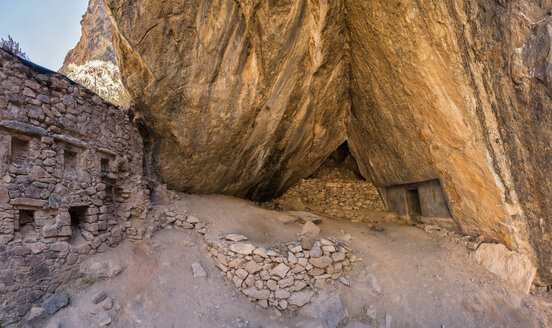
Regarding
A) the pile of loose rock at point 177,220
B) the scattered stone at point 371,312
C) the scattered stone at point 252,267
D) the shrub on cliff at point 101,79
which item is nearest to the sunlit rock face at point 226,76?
the pile of loose rock at point 177,220

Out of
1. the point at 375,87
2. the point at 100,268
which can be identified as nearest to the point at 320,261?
the point at 100,268

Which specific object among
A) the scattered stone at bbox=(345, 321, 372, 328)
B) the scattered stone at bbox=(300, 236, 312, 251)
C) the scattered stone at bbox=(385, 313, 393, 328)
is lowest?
the scattered stone at bbox=(345, 321, 372, 328)

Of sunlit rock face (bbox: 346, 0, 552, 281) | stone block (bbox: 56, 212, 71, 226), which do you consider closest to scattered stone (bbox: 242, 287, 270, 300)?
stone block (bbox: 56, 212, 71, 226)

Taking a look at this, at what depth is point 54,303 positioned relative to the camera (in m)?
3.32

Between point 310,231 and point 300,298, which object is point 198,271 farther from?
point 310,231

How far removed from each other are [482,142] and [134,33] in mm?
6216

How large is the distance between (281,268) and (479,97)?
4339mm

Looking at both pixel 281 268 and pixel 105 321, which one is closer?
pixel 105 321

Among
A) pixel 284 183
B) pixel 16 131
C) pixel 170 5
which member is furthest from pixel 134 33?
pixel 284 183

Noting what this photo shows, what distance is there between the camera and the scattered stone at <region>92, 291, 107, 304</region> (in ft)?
11.6

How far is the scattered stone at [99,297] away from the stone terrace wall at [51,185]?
1.57 ft

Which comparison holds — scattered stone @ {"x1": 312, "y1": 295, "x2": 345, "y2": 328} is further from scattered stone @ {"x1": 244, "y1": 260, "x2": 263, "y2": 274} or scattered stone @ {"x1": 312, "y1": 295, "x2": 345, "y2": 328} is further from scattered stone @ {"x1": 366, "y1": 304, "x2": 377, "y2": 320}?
scattered stone @ {"x1": 244, "y1": 260, "x2": 263, "y2": 274}

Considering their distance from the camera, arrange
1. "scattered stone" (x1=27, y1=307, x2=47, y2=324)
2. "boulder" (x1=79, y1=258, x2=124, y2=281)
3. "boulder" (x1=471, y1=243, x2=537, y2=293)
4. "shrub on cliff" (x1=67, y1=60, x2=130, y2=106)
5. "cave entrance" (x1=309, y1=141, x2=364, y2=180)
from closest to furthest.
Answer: "scattered stone" (x1=27, y1=307, x2=47, y2=324)
"boulder" (x1=79, y1=258, x2=124, y2=281)
"boulder" (x1=471, y1=243, x2=537, y2=293)
"shrub on cliff" (x1=67, y1=60, x2=130, y2=106)
"cave entrance" (x1=309, y1=141, x2=364, y2=180)

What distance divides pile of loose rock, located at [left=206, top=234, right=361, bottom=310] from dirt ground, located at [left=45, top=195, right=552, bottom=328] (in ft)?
0.50
